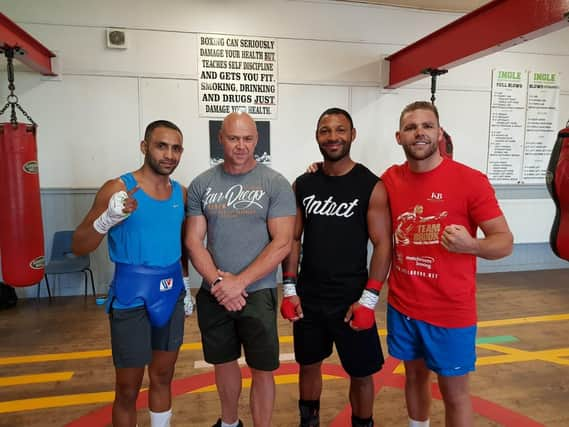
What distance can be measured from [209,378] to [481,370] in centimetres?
198

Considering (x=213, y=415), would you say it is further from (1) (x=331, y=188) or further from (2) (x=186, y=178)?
(2) (x=186, y=178)

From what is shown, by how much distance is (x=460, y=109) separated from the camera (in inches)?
211

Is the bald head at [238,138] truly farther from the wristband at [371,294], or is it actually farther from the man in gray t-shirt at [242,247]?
the wristband at [371,294]

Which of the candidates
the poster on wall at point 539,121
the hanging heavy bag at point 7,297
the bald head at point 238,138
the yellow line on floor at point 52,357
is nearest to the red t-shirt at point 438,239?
the bald head at point 238,138

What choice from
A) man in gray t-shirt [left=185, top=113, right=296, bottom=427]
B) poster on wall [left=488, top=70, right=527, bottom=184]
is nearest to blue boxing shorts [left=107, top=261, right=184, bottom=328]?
man in gray t-shirt [left=185, top=113, right=296, bottom=427]

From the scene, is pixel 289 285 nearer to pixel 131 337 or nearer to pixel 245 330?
pixel 245 330

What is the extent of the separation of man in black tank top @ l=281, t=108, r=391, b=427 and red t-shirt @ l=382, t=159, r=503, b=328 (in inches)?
5.6

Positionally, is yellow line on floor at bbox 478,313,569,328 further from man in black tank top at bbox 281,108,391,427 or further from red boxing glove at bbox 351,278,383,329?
red boxing glove at bbox 351,278,383,329

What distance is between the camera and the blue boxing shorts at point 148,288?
175 centimetres

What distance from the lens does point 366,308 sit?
1.80 meters

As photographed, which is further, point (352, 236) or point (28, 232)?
point (28, 232)

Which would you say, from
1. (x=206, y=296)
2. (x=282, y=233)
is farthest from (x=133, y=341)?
(x=282, y=233)

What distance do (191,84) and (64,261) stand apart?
98.3 inches

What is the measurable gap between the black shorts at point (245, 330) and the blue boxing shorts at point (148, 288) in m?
0.18
